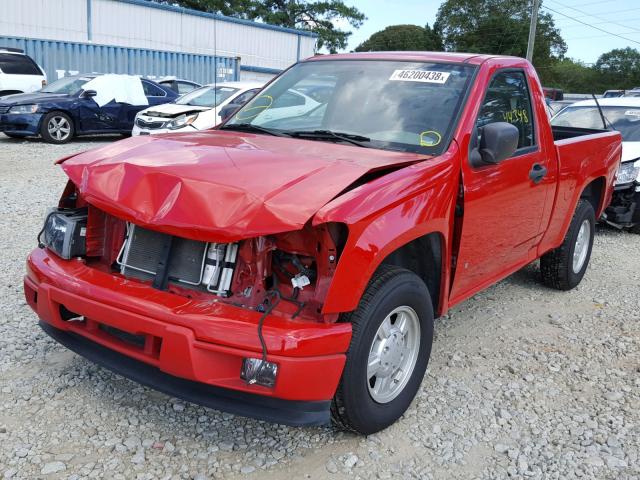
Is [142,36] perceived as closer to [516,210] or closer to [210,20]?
[210,20]

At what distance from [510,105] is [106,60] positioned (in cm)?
1981

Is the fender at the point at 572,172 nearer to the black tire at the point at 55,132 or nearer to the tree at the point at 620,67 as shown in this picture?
the black tire at the point at 55,132

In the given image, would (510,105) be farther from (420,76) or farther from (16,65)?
(16,65)

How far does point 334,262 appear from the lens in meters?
2.64

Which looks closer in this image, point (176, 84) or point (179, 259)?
point (179, 259)

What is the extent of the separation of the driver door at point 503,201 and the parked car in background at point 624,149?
3536 millimetres

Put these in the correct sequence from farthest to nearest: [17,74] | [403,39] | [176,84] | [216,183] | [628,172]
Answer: [403,39], [176,84], [17,74], [628,172], [216,183]

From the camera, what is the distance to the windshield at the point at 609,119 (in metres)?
8.45

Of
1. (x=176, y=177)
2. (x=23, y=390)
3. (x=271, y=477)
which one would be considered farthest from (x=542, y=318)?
(x=23, y=390)

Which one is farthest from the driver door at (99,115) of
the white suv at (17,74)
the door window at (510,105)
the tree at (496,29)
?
the tree at (496,29)

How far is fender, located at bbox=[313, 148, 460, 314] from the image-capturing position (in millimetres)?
2564

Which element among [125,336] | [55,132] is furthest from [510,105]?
[55,132]

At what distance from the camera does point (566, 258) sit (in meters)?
5.27

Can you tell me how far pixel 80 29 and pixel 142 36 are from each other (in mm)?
2440
